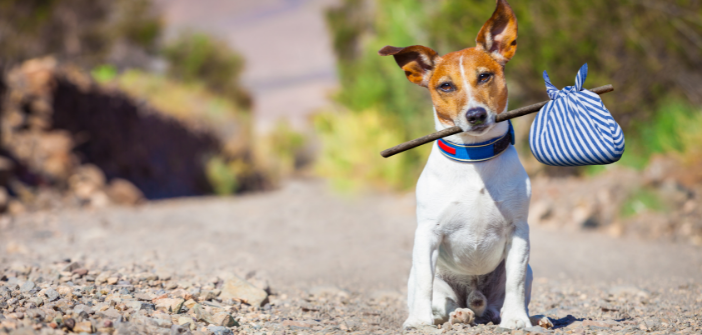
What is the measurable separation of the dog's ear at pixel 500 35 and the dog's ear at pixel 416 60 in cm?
26

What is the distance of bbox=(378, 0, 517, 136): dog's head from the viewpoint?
7.85ft

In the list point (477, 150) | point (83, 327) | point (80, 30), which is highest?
point (80, 30)

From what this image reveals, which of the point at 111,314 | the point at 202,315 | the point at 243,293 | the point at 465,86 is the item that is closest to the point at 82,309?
the point at 111,314

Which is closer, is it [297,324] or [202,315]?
[202,315]

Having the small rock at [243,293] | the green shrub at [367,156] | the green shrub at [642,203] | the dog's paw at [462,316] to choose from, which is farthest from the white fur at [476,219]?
the green shrub at [367,156]

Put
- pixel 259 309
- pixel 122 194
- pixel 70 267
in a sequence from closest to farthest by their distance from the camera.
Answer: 1. pixel 259 309
2. pixel 70 267
3. pixel 122 194

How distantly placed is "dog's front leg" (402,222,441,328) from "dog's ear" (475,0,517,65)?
0.95m

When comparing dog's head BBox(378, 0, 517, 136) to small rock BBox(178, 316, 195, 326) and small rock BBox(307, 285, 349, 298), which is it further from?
small rock BBox(307, 285, 349, 298)

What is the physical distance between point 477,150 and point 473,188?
19cm

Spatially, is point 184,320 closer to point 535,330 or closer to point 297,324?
point 297,324

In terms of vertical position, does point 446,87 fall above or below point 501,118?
above

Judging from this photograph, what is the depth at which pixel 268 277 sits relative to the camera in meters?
4.41

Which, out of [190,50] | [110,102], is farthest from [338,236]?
[190,50]

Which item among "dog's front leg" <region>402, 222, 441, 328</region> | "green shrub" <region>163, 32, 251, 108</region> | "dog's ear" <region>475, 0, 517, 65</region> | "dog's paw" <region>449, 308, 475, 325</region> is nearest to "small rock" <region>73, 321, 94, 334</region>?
"dog's front leg" <region>402, 222, 441, 328</region>
